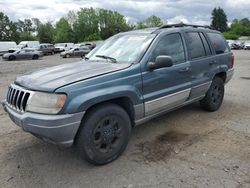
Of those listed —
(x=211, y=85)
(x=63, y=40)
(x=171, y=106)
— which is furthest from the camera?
(x=63, y=40)

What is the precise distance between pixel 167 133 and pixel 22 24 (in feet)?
373

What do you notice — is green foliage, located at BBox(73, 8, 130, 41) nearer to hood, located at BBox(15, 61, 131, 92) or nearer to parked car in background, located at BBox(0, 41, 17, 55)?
parked car in background, located at BBox(0, 41, 17, 55)

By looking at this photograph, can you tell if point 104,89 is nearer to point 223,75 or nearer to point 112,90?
point 112,90

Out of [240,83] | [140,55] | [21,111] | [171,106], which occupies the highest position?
[140,55]

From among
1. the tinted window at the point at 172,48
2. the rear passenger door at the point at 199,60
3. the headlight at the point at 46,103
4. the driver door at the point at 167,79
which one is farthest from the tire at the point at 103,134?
the rear passenger door at the point at 199,60

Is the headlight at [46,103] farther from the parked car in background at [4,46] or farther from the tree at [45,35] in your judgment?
the tree at [45,35]

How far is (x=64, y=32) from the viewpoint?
83250 mm

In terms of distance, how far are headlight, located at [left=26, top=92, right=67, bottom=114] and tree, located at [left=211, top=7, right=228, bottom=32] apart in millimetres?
107159

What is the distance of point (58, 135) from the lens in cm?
337

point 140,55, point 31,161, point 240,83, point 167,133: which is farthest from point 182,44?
point 240,83

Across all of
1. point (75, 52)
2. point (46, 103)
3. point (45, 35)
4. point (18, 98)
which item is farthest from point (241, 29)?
point (46, 103)

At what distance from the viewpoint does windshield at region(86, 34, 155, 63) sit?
14.6 ft

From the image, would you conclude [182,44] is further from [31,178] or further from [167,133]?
[31,178]

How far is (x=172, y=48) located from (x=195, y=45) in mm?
765
